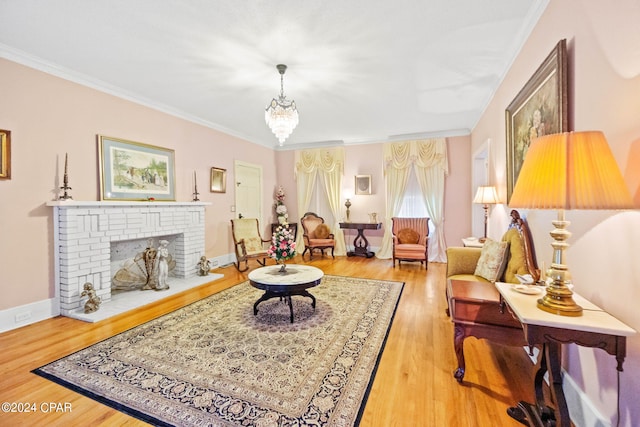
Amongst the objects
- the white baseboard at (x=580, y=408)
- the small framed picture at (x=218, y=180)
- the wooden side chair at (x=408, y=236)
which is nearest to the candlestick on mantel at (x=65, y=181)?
the small framed picture at (x=218, y=180)

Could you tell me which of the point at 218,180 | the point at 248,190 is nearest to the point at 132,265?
the point at 218,180

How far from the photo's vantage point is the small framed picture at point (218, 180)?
5.09 m

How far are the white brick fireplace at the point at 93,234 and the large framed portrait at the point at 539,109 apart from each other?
439 cm

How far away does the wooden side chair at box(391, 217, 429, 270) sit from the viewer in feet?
16.5

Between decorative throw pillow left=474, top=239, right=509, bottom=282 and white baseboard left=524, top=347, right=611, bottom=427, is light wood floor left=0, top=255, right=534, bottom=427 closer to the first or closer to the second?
white baseboard left=524, top=347, right=611, bottom=427

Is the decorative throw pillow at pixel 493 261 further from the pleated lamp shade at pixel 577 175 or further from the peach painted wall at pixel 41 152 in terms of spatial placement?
the peach painted wall at pixel 41 152

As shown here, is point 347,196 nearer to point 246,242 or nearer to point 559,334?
point 246,242

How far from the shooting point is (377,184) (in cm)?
627

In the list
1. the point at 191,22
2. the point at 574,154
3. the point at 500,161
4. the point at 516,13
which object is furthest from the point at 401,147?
the point at 574,154

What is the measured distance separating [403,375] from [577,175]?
5.32 ft

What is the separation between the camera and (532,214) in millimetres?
2197

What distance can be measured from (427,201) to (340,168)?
2.11 meters

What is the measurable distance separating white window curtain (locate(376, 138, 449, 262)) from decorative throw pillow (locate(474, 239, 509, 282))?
3120 millimetres

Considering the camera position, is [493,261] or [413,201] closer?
[493,261]
